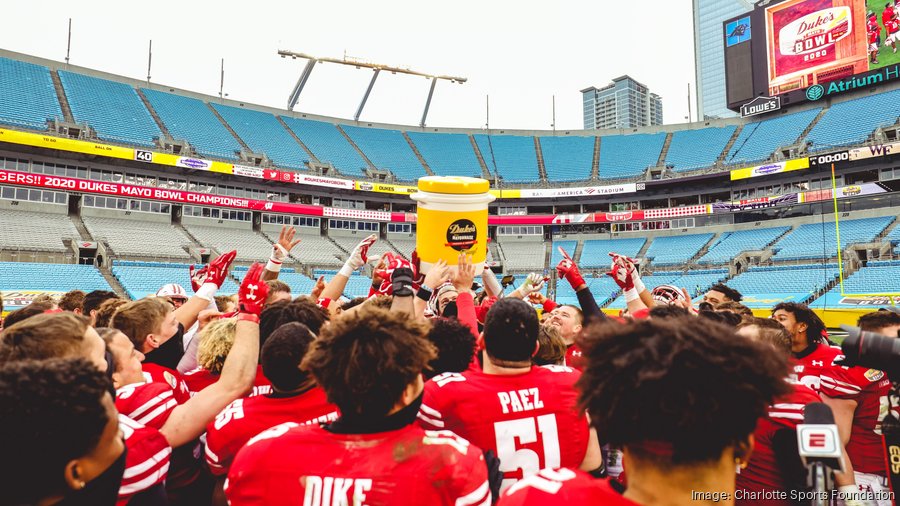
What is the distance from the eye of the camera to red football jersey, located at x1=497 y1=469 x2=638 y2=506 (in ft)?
4.67

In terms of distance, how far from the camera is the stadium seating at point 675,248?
3481 centimetres

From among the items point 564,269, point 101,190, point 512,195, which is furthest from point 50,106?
point 564,269

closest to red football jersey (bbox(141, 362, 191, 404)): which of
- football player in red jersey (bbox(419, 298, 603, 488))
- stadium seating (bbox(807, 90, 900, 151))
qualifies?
football player in red jersey (bbox(419, 298, 603, 488))

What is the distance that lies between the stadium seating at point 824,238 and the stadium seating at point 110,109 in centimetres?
3955

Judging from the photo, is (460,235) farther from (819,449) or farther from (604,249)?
(604,249)

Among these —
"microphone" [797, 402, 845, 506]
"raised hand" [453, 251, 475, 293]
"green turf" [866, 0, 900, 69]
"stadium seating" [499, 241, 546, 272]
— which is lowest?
"microphone" [797, 402, 845, 506]

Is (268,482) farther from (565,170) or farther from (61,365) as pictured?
(565,170)

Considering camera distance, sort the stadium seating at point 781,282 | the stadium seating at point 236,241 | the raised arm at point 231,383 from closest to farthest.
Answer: the raised arm at point 231,383 < the stadium seating at point 781,282 < the stadium seating at point 236,241

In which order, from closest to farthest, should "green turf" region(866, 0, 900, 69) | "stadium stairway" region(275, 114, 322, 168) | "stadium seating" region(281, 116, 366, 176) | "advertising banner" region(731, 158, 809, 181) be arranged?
"green turf" region(866, 0, 900, 69), "advertising banner" region(731, 158, 809, 181), "stadium stairway" region(275, 114, 322, 168), "stadium seating" region(281, 116, 366, 176)

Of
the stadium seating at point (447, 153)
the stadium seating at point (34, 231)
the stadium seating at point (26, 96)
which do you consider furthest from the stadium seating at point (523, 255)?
the stadium seating at point (26, 96)

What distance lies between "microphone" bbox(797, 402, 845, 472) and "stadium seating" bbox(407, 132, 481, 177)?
40143 millimetres

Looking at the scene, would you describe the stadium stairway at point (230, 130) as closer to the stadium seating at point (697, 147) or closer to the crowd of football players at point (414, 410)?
the stadium seating at point (697, 147)

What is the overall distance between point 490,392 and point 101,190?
3309 cm

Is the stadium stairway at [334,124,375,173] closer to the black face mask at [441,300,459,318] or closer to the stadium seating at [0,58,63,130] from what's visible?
the stadium seating at [0,58,63,130]
